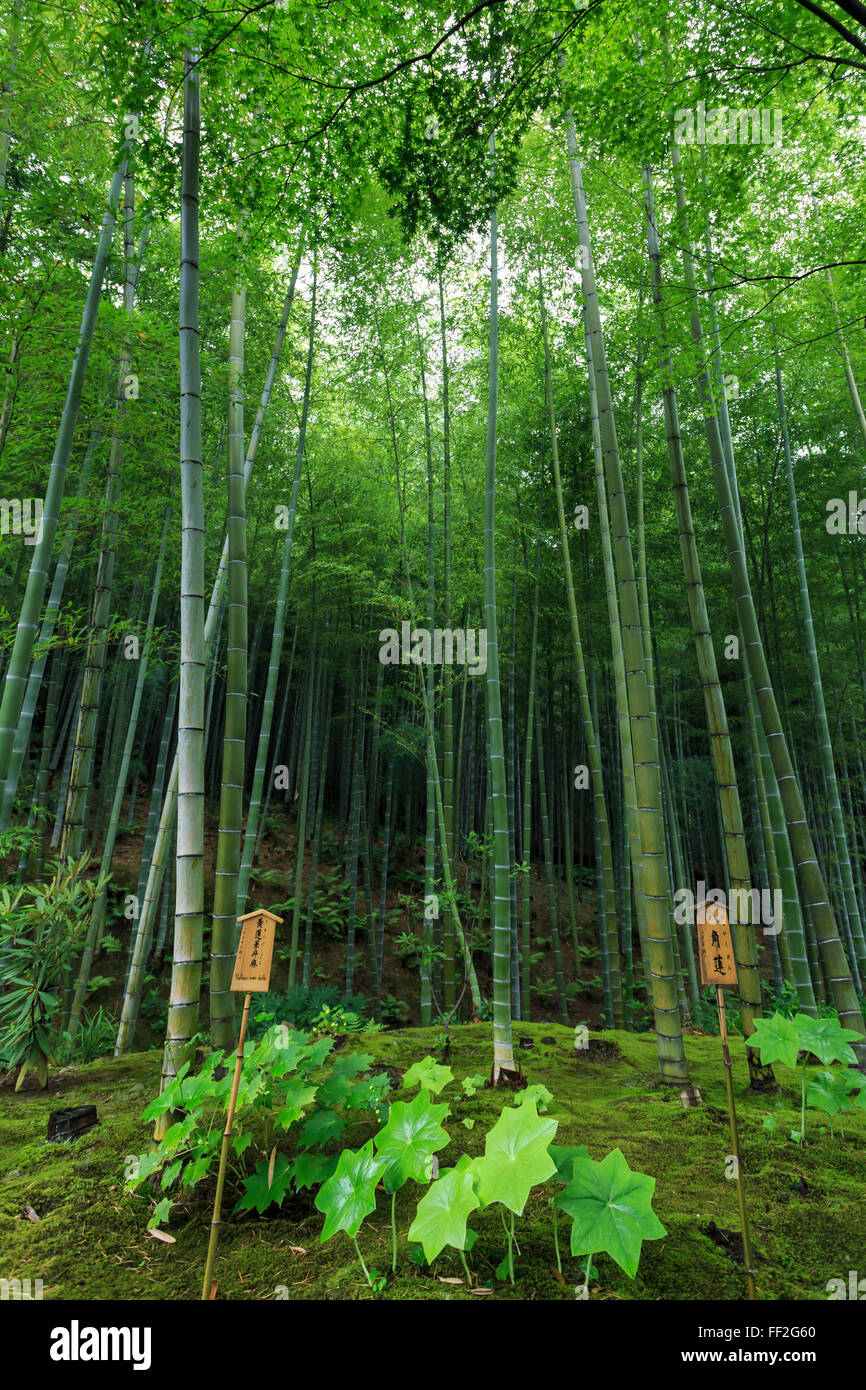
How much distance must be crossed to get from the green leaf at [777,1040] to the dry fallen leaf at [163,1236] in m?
1.77

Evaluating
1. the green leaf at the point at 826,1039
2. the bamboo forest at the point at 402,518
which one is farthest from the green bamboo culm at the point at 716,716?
the green leaf at the point at 826,1039

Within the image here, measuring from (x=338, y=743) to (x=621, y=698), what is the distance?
322 inches

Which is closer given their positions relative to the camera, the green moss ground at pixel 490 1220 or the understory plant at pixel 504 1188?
the understory plant at pixel 504 1188

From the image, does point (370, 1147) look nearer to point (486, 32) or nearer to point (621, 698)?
point (621, 698)

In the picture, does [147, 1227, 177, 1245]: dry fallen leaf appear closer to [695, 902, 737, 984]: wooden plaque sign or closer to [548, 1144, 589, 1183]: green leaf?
[548, 1144, 589, 1183]: green leaf

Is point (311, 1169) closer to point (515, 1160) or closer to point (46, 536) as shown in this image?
point (515, 1160)

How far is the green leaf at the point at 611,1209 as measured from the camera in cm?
106

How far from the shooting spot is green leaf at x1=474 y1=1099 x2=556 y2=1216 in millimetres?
1094

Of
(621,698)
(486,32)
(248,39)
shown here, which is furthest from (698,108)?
(621,698)

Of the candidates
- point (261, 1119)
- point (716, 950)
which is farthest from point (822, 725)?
point (261, 1119)

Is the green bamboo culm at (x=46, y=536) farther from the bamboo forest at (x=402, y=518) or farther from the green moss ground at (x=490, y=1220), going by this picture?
the green moss ground at (x=490, y=1220)

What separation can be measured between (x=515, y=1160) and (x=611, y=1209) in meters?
0.20

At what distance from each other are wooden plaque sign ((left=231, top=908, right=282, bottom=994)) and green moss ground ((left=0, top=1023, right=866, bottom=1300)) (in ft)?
2.13

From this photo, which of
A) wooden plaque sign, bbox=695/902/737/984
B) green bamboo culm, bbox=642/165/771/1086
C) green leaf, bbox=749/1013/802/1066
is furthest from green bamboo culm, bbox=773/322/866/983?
wooden plaque sign, bbox=695/902/737/984
